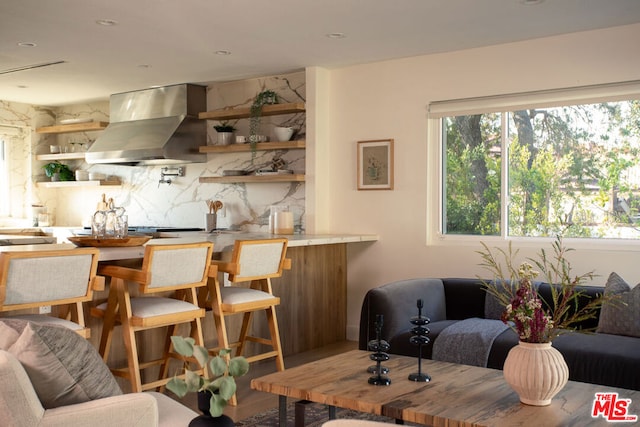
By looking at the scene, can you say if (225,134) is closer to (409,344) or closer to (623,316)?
(409,344)

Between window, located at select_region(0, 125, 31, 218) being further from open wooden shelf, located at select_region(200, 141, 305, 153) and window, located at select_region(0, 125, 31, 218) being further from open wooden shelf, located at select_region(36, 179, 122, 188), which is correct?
open wooden shelf, located at select_region(200, 141, 305, 153)

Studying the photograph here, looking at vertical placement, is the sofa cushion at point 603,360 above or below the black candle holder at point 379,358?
below

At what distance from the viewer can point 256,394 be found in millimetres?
4328

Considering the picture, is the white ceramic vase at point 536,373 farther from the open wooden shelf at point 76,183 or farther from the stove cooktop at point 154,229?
the open wooden shelf at point 76,183

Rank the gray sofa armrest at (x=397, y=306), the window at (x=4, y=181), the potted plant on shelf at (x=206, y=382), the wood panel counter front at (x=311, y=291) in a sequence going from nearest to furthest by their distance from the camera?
the potted plant on shelf at (x=206, y=382) < the gray sofa armrest at (x=397, y=306) < the wood panel counter front at (x=311, y=291) < the window at (x=4, y=181)

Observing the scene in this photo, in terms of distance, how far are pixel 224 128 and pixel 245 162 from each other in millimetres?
382

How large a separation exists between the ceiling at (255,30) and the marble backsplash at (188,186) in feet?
1.50

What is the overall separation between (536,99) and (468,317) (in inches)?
65.6

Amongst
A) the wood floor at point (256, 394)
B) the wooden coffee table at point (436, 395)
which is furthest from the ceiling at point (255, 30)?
the wood floor at point (256, 394)

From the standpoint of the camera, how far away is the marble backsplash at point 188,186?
650 cm

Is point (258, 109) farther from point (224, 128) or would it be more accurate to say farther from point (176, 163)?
point (176, 163)

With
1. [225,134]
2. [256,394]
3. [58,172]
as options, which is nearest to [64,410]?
[256,394]

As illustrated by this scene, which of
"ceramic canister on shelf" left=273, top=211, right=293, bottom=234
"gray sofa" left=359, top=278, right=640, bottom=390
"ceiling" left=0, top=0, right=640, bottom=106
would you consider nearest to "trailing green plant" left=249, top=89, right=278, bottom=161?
"ceiling" left=0, top=0, right=640, bottom=106

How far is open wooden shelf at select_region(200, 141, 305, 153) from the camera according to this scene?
243 inches
